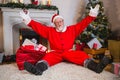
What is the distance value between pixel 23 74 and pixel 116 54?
6.31 feet

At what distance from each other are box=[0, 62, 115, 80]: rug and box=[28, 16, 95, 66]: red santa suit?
0.45ft

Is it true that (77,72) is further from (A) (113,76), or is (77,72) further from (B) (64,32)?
(B) (64,32)

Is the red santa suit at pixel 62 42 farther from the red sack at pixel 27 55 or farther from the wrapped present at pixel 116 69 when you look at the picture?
Answer: the wrapped present at pixel 116 69

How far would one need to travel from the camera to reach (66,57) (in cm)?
304

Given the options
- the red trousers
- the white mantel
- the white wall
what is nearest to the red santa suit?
the red trousers

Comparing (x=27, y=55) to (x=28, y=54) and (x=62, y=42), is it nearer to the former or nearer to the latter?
(x=28, y=54)

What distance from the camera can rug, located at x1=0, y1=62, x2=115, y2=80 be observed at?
8.27 ft

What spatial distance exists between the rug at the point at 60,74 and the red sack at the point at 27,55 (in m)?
0.13

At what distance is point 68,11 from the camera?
4547 millimetres

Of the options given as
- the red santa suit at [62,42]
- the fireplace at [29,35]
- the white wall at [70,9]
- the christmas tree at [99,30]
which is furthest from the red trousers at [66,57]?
the white wall at [70,9]

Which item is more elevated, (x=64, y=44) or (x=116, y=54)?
(x=64, y=44)

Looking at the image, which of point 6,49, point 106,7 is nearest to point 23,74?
point 6,49

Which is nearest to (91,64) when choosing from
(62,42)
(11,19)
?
(62,42)

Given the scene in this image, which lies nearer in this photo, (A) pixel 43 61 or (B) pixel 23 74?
(B) pixel 23 74
